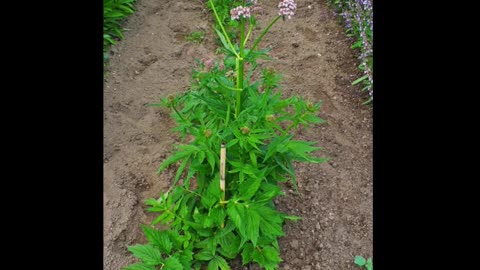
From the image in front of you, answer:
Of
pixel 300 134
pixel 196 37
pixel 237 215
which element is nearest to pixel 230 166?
pixel 237 215

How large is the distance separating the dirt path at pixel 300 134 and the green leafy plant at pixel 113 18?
0.10 metres

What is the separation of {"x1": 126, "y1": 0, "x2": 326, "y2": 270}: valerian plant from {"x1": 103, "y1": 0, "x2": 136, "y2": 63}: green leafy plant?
214 cm

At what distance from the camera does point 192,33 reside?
4.46 meters

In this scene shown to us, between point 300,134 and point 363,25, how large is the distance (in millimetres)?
1392

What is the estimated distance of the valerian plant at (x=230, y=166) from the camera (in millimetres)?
2105

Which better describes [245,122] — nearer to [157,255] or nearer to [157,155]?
[157,255]

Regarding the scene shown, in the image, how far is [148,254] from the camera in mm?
2309

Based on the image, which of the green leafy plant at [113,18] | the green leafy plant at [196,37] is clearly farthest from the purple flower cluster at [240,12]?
the green leafy plant at [113,18]

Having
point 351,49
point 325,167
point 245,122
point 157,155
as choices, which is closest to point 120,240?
point 157,155

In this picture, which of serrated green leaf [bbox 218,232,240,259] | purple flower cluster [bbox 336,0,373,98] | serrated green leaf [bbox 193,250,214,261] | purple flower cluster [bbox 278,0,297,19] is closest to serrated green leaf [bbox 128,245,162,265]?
serrated green leaf [bbox 193,250,214,261]

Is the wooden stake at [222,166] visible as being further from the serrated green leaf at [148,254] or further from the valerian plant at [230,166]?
the serrated green leaf at [148,254]

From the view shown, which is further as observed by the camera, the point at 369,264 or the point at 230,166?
the point at 369,264

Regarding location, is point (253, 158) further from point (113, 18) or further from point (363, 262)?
point (113, 18)

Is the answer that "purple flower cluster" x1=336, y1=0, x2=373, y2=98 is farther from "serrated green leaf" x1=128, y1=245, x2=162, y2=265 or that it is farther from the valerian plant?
"serrated green leaf" x1=128, y1=245, x2=162, y2=265
